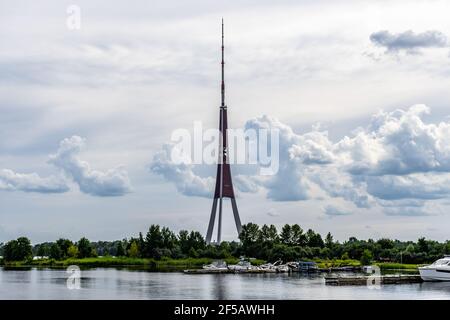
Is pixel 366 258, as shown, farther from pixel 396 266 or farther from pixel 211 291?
pixel 211 291

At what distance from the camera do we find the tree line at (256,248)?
84262mm

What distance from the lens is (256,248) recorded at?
299 ft

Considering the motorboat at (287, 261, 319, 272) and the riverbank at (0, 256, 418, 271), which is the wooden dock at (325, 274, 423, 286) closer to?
the riverbank at (0, 256, 418, 271)

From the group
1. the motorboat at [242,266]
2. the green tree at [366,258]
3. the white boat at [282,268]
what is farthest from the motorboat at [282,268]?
the green tree at [366,258]

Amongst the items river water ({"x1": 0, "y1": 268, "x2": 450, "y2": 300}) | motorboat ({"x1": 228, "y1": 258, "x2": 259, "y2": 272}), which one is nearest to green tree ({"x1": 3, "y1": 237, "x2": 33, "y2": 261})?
motorboat ({"x1": 228, "y1": 258, "x2": 259, "y2": 272})

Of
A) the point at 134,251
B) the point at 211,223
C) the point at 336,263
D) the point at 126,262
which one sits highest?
the point at 211,223

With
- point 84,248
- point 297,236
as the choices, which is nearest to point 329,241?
point 297,236

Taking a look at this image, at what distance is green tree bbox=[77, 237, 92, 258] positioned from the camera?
4050 inches

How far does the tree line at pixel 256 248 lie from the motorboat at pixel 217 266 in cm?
545

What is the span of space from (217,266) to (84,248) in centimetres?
2791
